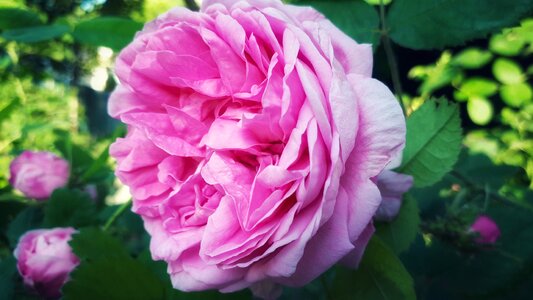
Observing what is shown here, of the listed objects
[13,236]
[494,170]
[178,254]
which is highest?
[178,254]

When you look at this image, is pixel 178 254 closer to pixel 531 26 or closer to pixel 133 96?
pixel 133 96

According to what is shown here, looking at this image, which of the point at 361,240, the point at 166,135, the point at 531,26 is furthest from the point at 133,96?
the point at 531,26

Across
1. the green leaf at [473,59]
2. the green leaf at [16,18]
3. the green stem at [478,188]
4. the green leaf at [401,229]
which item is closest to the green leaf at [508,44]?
the green leaf at [473,59]

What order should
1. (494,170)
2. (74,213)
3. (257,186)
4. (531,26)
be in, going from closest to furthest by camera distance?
(257,186) → (74,213) → (494,170) → (531,26)

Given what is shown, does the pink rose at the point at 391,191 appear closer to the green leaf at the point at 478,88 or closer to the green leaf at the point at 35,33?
the green leaf at the point at 35,33

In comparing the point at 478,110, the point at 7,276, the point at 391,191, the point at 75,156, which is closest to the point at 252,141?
the point at 391,191

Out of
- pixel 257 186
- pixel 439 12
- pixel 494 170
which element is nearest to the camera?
pixel 257 186

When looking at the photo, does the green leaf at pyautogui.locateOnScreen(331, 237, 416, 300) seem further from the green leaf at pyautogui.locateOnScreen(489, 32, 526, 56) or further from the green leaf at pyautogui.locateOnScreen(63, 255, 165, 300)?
the green leaf at pyautogui.locateOnScreen(489, 32, 526, 56)
